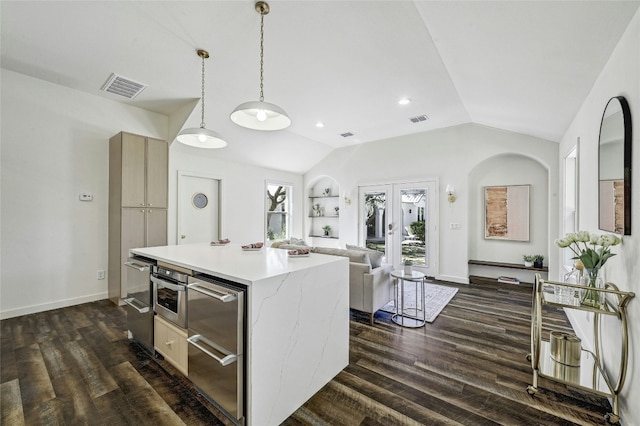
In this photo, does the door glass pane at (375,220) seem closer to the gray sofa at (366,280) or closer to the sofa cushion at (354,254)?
the gray sofa at (366,280)

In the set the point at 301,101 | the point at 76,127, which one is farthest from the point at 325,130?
the point at 76,127

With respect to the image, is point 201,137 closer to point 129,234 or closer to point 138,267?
point 138,267

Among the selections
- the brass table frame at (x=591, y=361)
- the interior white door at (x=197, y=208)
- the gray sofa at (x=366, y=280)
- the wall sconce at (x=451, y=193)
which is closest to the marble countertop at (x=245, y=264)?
the gray sofa at (x=366, y=280)

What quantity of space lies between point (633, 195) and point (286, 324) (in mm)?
2239

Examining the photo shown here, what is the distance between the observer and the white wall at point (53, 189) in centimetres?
329

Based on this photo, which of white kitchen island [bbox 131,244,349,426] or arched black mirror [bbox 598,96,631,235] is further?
arched black mirror [bbox 598,96,631,235]

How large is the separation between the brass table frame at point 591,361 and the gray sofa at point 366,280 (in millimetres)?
1506

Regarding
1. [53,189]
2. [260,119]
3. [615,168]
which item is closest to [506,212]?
[615,168]

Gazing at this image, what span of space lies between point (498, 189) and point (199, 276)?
548 centimetres

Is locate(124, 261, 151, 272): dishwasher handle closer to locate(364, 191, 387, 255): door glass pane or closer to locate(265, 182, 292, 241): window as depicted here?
locate(265, 182, 292, 241): window

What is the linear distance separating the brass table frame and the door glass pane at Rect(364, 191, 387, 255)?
3.99 metres

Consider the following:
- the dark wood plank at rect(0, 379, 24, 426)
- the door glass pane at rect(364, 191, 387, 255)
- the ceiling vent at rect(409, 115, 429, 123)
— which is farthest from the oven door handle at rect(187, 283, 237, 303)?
the door glass pane at rect(364, 191, 387, 255)

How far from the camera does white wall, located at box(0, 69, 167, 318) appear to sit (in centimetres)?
329

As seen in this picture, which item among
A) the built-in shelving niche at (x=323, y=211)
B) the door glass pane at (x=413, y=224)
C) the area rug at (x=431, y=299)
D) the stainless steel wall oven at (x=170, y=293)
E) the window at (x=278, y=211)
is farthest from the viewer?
the built-in shelving niche at (x=323, y=211)
